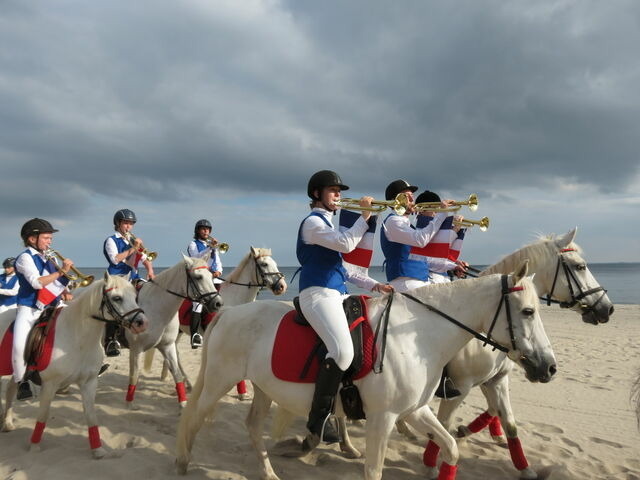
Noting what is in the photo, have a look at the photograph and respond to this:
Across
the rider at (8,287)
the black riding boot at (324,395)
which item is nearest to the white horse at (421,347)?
the black riding boot at (324,395)

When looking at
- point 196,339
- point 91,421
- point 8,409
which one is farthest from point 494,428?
point 8,409

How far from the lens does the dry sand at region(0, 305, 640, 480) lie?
4555mm

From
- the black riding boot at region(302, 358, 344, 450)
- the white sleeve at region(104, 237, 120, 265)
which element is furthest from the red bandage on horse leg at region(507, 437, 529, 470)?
the white sleeve at region(104, 237, 120, 265)

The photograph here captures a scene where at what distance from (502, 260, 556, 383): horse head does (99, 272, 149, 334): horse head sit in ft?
12.5

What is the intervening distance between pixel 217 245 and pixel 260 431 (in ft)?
18.4

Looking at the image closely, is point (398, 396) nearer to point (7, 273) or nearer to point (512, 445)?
point (512, 445)

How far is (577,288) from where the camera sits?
4723 millimetres

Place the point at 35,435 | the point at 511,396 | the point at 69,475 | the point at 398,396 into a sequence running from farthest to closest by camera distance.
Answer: the point at 511,396, the point at 35,435, the point at 69,475, the point at 398,396

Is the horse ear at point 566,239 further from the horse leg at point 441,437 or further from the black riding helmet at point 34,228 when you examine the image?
the black riding helmet at point 34,228

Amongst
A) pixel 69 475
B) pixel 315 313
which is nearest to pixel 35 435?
pixel 69 475

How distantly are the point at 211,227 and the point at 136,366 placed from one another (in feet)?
13.2

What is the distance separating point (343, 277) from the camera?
3961mm

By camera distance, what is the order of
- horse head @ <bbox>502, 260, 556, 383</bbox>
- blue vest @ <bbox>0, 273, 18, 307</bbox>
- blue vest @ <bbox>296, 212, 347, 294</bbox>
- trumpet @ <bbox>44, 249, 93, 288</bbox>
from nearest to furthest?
horse head @ <bbox>502, 260, 556, 383</bbox> → blue vest @ <bbox>296, 212, 347, 294</bbox> → trumpet @ <bbox>44, 249, 93, 288</bbox> → blue vest @ <bbox>0, 273, 18, 307</bbox>

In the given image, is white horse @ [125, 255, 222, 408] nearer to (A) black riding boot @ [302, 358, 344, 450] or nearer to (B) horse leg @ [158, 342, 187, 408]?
(B) horse leg @ [158, 342, 187, 408]
